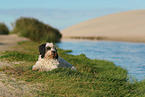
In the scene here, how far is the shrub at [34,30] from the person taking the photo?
30.4 metres

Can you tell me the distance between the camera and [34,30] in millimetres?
30641

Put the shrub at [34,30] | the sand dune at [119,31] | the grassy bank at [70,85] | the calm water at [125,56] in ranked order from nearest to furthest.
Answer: the grassy bank at [70,85] → the calm water at [125,56] → the shrub at [34,30] → the sand dune at [119,31]

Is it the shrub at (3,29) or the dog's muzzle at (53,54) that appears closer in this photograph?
the dog's muzzle at (53,54)

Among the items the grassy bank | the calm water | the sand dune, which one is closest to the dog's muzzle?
the grassy bank

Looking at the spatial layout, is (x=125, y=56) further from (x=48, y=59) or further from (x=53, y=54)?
(x=53, y=54)

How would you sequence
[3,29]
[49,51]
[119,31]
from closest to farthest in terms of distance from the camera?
1. [49,51]
2. [3,29]
3. [119,31]

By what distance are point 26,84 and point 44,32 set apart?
83.6 ft

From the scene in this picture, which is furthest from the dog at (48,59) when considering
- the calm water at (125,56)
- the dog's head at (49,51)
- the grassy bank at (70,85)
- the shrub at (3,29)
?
the shrub at (3,29)

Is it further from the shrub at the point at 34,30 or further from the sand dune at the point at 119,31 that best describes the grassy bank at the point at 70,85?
the sand dune at the point at 119,31

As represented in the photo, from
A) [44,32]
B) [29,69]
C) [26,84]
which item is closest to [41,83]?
[26,84]

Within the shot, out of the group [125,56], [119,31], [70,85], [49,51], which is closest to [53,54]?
[49,51]

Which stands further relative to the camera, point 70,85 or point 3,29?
point 3,29

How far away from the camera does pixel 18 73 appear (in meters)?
7.68

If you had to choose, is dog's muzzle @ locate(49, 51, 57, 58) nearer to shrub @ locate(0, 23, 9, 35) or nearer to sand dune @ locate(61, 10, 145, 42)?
sand dune @ locate(61, 10, 145, 42)
